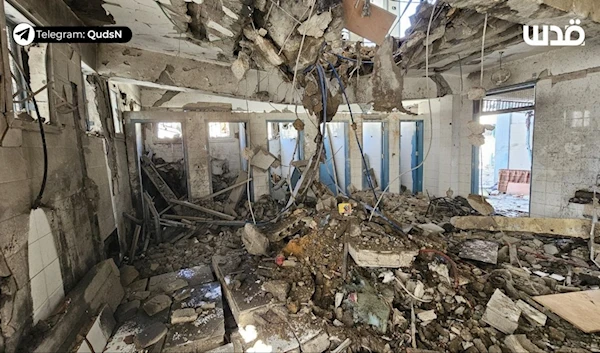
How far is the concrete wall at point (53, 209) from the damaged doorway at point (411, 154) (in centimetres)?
637

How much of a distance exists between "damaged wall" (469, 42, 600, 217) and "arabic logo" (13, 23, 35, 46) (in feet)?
21.2

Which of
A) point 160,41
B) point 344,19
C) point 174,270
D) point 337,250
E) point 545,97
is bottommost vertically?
point 174,270

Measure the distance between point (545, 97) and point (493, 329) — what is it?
401cm

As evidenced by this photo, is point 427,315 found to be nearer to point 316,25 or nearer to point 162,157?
point 316,25

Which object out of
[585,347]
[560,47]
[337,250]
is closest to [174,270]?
[337,250]

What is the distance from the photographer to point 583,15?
240cm

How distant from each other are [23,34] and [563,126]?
21.7 ft

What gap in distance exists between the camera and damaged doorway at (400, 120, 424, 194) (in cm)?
688

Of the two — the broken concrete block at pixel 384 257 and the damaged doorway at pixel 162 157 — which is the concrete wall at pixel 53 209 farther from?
the broken concrete block at pixel 384 257

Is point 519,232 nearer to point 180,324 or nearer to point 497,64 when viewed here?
point 497,64

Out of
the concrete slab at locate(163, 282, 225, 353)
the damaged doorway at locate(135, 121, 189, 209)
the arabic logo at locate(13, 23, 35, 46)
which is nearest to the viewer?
the arabic logo at locate(13, 23, 35, 46)

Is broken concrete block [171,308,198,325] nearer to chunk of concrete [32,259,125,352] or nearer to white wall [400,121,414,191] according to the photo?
chunk of concrete [32,259,125,352]

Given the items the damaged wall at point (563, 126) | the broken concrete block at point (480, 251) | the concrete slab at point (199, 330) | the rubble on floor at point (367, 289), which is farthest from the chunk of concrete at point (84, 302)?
the damaged wall at point (563, 126)

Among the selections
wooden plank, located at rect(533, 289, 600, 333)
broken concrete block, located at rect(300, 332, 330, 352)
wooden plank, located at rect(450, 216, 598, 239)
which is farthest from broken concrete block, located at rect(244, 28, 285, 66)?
wooden plank, located at rect(450, 216, 598, 239)
